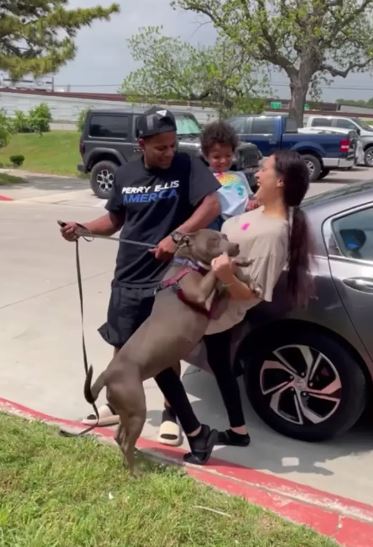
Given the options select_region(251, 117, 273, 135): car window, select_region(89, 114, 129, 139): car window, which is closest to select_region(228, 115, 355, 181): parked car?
select_region(251, 117, 273, 135): car window

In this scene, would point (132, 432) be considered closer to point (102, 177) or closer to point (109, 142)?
point (102, 177)

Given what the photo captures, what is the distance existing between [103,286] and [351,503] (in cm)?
445

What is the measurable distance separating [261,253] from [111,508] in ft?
4.21

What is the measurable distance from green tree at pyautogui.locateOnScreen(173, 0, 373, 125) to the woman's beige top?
967 inches

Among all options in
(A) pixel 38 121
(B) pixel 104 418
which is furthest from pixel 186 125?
(A) pixel 38 121

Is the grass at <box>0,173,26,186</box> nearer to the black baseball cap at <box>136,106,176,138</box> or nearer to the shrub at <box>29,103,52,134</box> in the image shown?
the black baseball cap at <box>136,106,176,138</box>

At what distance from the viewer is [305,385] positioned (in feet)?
11.8

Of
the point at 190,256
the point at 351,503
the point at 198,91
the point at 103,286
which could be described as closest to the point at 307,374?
the point at 351,503

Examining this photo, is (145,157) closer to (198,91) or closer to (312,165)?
(312,165)

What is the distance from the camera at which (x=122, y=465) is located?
10.4 feet

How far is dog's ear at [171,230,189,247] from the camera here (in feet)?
9.77

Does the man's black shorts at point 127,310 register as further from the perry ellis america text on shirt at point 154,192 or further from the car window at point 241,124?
the car window at point 241,124

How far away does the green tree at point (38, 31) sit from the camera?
56.3ft

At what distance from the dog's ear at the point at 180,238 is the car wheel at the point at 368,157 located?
21.8 metres
